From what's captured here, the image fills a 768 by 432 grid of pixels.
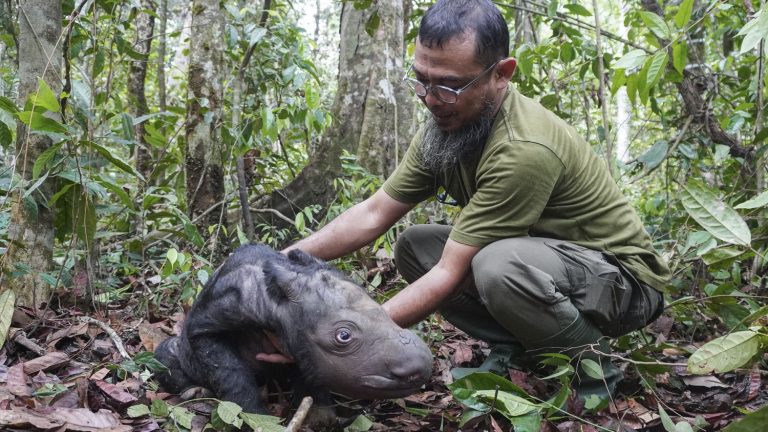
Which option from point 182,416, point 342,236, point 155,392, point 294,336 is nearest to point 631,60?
point 342,236

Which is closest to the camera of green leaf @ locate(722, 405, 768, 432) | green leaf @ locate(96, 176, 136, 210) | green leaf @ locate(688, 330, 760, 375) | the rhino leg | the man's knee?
green leaf @ locate(722, 405, 768, 432)

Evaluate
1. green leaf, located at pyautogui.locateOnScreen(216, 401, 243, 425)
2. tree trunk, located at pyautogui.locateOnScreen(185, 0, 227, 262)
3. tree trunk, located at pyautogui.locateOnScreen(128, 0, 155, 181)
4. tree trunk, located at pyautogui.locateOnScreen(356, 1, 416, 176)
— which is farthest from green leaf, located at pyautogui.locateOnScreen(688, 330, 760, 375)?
tree trunk, located at pyautogui.locateOnScreen(128, 0, 155, 181)

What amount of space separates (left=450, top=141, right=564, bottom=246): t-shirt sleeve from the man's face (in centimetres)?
27

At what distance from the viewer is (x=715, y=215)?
298 centimetres

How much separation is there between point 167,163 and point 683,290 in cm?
430

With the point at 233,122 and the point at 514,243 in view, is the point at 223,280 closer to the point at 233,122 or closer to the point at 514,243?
the point at 514,243

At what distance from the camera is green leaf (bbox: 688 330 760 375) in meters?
2.68

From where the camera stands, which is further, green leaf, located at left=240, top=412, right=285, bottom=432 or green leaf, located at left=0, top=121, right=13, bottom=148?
green leaf, located at left=0, top=121, right=13, bottom=148

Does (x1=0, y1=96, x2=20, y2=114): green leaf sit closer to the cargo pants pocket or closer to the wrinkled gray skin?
the wrinkled gray skin

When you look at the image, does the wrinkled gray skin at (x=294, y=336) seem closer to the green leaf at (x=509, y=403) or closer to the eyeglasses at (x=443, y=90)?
A: the green leaf at (x=509, y=403)

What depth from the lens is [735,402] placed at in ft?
12.1

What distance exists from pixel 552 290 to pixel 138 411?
207 cm

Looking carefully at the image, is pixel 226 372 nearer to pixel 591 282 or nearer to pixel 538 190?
pixel 538 190

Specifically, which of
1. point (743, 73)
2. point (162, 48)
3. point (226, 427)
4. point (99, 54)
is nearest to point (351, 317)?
point (226, 427)
